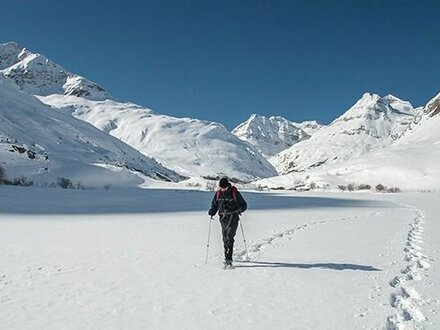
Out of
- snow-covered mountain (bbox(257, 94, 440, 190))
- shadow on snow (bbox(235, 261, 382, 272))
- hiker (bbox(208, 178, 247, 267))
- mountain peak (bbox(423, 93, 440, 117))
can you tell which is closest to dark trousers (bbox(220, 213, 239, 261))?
hiker (bbox(208, 178, 247, 267))

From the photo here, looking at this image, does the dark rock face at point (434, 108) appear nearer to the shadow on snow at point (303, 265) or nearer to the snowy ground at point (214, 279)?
the snowy ground at point (214, 279)

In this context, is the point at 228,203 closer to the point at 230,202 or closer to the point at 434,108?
the point at 230,202

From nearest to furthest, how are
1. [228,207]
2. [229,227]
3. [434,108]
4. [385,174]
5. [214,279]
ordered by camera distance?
[214,279]
[229,227]
[228,207]
[385,174]
[434,108]

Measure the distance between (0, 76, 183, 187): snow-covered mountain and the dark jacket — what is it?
157 ft

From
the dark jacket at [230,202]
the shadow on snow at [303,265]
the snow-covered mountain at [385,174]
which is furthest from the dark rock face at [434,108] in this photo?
the dark jacket at [230,202]

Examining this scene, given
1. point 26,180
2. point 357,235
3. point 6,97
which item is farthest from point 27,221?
point 6,97

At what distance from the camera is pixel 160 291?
9.46m

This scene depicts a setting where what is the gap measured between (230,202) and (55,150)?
8260 centimetres

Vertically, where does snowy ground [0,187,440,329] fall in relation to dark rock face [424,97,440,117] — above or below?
below

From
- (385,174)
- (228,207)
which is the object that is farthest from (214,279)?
(385,174)

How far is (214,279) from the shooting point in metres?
10.6

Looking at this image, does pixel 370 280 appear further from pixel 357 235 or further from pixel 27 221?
pixel 27 221

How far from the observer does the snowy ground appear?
778 cm

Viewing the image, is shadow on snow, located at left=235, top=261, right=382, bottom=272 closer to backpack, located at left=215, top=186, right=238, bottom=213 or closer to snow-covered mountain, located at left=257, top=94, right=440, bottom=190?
backpack, located at left=215, top=186, right=238, bottom=213
